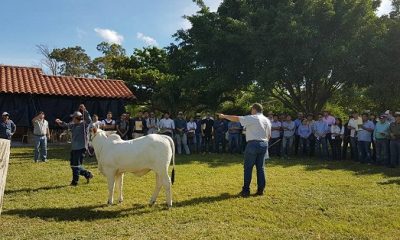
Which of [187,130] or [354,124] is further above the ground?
[354,124]

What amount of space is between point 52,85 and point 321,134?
558 inches

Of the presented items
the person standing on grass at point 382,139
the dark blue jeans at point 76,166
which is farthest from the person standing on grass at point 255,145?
the person standing on grass at point 382,139

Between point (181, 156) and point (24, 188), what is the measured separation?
298 inches

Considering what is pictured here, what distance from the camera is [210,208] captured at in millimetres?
8188

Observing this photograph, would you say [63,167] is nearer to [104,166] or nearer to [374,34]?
[104,166]

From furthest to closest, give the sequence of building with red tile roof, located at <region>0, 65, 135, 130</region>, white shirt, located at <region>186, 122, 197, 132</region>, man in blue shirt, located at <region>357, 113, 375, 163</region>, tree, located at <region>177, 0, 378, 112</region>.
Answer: building with red tile roof, located at <region>0, 65, 135, 130</region>
white shirt, located at <region>186, 122, 197, 132</region>
tree, located at <region>177, 0, 378, 112</region>
man in blue shirt, located at <region>357, 113, 375, 163</region>

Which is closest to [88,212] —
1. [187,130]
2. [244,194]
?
[244,194]

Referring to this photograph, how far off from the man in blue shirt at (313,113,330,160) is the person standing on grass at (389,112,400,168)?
8.81 ft

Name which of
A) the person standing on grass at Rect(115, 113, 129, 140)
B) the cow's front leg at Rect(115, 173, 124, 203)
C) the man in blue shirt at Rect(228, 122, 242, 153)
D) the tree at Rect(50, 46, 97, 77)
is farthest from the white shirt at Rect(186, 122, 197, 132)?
the tree at Rect(50, 46, 97, 77)

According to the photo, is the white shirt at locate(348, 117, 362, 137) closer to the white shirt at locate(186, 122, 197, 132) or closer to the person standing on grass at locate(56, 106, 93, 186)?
the white shirt at locate(186, 122, 197, 132)

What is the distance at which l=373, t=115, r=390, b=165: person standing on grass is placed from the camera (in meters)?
14.6

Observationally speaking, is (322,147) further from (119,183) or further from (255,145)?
(119,183)

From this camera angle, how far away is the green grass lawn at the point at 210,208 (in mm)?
6723

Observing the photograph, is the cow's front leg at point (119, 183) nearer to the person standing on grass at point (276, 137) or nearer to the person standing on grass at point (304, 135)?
the person standing on grass at point (276, 137)
